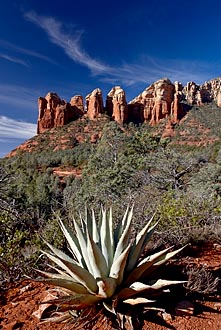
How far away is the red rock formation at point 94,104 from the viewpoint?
62562 millimetres

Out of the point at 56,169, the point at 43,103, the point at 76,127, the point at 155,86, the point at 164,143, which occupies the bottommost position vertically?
the point at 56,169

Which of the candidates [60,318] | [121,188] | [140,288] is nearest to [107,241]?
[140,288]

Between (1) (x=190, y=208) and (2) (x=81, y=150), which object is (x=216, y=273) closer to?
(1) (x=190, y=208)

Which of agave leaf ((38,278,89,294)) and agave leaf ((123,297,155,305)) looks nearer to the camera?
agave leaf ((123,297,155,305))

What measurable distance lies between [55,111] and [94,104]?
935cm

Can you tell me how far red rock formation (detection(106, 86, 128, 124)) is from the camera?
6531 centimetres

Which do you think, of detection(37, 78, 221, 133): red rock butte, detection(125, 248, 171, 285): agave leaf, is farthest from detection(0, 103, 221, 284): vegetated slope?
detection(37, 78, 221, 133): red rock butte

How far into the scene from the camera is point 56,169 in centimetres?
3531

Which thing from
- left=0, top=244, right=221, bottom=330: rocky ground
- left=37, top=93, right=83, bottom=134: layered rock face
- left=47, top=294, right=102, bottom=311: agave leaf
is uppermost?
left=37, top=93, right=83, bottom=134: layered rock face

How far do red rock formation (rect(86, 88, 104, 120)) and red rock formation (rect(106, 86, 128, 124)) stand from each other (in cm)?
278

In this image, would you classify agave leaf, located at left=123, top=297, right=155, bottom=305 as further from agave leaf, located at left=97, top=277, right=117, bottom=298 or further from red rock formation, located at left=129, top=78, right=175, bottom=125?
red rock formation, located at left=129, top=78, right=175, bottom=125

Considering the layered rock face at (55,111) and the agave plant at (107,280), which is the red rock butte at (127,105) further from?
the agave plant at (107,280)

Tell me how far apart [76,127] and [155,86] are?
97.2 ft

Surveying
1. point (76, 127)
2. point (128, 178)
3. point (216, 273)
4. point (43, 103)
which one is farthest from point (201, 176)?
point (43, 103)
